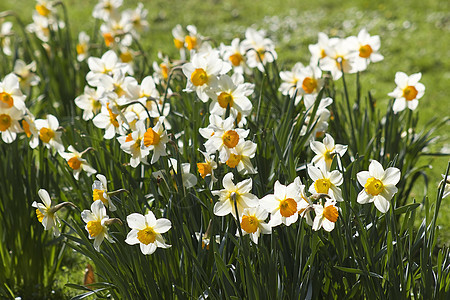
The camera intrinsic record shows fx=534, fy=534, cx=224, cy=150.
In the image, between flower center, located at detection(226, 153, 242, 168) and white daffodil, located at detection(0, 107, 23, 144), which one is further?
white daffodil, located at detection(0, 107, 23, 144)

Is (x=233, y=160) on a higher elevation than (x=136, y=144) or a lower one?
lower

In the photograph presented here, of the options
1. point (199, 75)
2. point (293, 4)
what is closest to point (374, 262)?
point (199, 75)

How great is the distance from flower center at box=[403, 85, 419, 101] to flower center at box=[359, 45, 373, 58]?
0.90 feet

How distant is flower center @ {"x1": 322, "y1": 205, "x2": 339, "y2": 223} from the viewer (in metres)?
1.53

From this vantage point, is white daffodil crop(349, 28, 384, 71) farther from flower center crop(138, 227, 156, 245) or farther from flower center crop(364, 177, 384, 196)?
flower center crop(138, 227, 156, 245)

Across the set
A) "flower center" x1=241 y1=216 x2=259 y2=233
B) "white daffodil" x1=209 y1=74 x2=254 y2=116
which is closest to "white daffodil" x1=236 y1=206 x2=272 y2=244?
"flower center" x1=241 y1=216 x2=259 y2=233

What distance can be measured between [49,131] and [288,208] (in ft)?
3.99

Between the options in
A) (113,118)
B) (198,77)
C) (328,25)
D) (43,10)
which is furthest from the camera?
(328,25)

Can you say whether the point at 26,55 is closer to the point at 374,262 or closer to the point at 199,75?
the point at 199,75

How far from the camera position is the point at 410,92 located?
8.35 feet

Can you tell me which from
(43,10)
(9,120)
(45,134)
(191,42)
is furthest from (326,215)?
(43,10)

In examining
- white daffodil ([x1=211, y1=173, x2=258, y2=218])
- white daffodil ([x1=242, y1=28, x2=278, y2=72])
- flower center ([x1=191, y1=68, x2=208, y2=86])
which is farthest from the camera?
white daffodil ([x1=242, y1=28, x2=278, y2=72])

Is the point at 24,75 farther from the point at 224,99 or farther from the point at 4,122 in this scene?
the point at 224,99

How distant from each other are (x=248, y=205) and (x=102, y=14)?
2.71 meters
